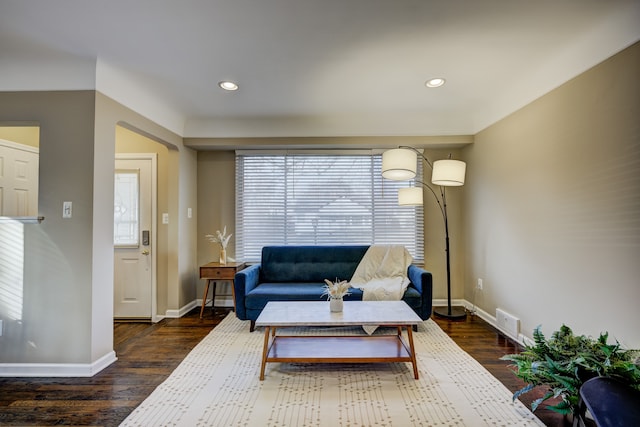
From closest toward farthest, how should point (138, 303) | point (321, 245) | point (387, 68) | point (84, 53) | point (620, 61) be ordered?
point (620, 61)
point (84, 53)
point (387, 68)
point (138, 303)
point (321, 245)

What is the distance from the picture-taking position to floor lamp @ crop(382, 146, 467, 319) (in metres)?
2.54

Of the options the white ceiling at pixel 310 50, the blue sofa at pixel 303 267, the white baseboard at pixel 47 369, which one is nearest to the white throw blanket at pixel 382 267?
the blue sofa at pixel 303 267

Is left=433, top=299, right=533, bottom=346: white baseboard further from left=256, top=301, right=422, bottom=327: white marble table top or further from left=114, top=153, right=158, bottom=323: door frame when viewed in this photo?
left=114, top=153, right=158, bottom=323: door frame

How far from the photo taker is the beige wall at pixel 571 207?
196 cm

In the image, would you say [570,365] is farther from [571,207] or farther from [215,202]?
[215,202]

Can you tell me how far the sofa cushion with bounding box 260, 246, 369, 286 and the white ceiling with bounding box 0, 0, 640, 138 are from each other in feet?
5.91

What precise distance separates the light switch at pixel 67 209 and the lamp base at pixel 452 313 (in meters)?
4.05

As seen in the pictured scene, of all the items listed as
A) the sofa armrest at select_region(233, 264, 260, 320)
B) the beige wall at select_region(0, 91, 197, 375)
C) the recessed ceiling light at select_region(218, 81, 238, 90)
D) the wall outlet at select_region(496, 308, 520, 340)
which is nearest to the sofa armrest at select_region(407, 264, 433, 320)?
the wall outlet at select_region(496, 308, 520, 340)

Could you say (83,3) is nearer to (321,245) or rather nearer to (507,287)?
(321,245)

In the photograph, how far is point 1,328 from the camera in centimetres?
253

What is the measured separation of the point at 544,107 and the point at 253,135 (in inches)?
126

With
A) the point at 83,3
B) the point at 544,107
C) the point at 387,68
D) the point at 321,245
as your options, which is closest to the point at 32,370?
the point at 83,3

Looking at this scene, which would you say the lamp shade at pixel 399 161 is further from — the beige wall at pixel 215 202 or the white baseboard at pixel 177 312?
the white baseboard at pixel 177 312

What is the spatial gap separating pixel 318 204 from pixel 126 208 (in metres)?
2.50
